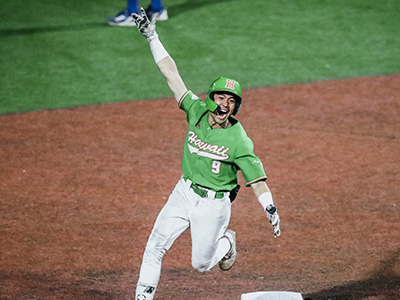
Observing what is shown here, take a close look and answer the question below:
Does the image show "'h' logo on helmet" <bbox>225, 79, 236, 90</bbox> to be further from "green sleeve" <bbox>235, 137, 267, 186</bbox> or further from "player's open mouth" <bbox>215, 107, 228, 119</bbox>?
"green sleeve" <bbox>235, 137, 267, 186</bbox>

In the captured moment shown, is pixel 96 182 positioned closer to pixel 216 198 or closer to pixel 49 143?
pixel 49 143

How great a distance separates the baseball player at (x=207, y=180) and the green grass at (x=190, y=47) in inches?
182

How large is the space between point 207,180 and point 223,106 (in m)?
0.60

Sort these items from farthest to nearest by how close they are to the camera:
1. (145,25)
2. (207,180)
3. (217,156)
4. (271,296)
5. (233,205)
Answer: (233,205) < (145,25) < (271,296) < (207,180) < (217,156)

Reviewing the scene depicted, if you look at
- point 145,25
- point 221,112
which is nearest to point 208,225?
point 221,112

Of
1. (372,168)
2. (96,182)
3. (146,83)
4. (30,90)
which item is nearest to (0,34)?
(30,90)

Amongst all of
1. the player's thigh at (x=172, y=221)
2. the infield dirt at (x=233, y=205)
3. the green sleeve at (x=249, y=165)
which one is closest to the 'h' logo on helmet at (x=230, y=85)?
the green sleeve at (x=249, y=165)

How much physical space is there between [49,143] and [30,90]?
5.96ft

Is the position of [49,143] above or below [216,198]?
below

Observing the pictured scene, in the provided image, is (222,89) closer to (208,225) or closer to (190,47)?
(208,225)

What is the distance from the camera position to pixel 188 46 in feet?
37.0

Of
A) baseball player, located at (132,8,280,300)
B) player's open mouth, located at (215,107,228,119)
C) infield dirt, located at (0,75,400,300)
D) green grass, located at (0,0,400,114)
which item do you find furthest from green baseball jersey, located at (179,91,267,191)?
green grass, located at (0,0,400,114)

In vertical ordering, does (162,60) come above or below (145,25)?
below

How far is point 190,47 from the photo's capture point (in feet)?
36.9
